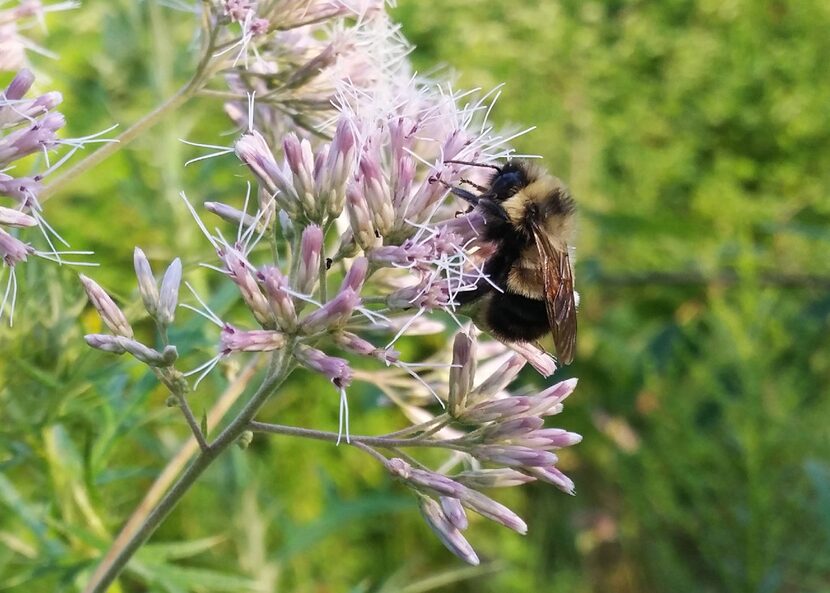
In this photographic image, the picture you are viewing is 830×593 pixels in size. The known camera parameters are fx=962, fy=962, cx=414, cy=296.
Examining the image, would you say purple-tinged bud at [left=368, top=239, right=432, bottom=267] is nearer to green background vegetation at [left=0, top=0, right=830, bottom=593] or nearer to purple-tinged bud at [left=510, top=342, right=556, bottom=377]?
purple-tinged bud at [left=510, top=342, right=556, bottom=377]

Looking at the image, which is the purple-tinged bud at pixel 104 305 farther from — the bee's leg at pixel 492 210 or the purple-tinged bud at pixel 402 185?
the bee's leg at pixel 492 210

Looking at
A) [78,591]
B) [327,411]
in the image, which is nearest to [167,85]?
[327,411]

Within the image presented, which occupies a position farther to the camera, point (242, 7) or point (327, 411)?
point (327, 411)

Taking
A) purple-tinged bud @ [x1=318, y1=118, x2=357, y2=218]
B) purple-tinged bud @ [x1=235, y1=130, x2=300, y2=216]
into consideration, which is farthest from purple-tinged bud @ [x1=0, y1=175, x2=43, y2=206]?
purple-tinged bud @ [x1=318, y1=118, x2=357, y2=218]

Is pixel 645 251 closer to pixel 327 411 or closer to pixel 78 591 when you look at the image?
pixel 327 411

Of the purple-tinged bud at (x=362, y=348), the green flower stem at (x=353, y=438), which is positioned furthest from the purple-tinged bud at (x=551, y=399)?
the purple-tinged bud at (x=362, y=348)

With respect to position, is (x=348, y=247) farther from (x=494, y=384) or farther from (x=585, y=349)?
(x=585, y=349)
